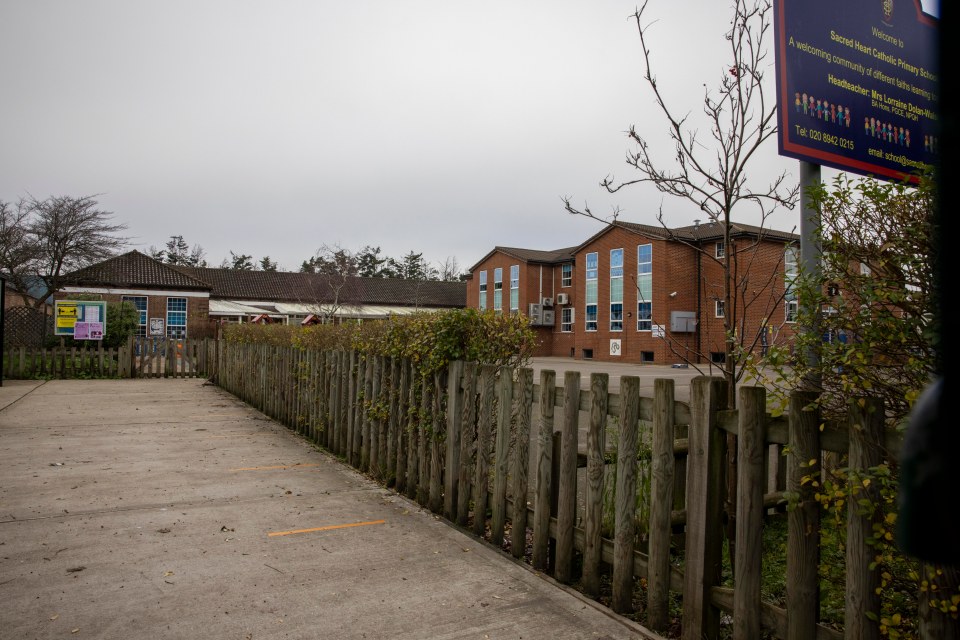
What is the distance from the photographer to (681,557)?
489 cm

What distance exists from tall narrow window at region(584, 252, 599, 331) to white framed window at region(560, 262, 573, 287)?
12.1ft

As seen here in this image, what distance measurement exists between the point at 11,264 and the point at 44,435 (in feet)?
77.9

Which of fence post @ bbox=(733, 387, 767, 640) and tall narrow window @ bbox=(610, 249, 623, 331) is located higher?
tall narrow window @ bbox=(610, 249, 623, 331)

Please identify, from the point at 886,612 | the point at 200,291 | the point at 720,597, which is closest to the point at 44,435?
the point at 720,597

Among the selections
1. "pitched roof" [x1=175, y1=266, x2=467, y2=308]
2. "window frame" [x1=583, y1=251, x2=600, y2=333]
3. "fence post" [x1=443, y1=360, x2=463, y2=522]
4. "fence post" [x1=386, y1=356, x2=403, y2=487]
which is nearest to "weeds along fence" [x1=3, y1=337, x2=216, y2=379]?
"fence post" [x1=386, y1=356, x2=403, y2=487]

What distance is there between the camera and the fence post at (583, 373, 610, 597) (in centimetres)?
409

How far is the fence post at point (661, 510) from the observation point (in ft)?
11.9

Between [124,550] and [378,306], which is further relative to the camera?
[378,306]

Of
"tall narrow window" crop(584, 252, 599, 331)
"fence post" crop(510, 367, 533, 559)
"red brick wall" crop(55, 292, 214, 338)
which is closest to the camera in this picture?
"fence post" crop(510, 367, 533, 559)

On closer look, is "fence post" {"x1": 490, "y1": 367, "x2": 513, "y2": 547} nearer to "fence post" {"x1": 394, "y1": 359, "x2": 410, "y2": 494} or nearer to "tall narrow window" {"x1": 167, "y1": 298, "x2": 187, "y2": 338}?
"fence post" {"x1": 394, "y1": 359, "x2": 410, "y2": 494}

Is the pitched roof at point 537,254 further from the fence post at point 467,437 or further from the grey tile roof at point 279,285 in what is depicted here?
the fence post at point 467,437

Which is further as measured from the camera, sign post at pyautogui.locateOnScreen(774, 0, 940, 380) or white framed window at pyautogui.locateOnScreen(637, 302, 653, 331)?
white framed window at pyautogui.locateOnScreen(637, 302, 653, 331)

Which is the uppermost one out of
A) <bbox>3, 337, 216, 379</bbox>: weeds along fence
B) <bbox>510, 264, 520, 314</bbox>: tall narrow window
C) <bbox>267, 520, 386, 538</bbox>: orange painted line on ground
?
<bbox>510, 264, 520, 314</bbox>: tall narrow window

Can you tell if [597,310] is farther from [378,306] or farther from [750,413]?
[750,413]
